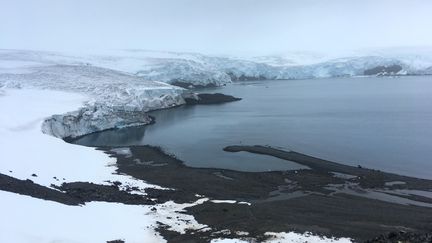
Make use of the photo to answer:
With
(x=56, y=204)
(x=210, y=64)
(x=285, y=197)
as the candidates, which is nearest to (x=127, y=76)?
(x=285, y=197)

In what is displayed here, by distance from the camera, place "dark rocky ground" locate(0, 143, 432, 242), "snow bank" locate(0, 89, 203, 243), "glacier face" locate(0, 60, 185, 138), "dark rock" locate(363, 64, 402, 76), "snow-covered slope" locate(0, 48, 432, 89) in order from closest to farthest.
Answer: "snow bank" locate(0, 89, 203, 243) < "dark rocky ground" locate(0, 143, 432, 242) < "glacier face" locate(0, 60, 185, 138) < "snow-covered slope" locate(0, 48, 432, 89) < "dark rock" locate(363, 64, 402, 76)

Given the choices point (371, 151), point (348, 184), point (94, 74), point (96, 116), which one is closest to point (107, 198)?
point (348, 184)

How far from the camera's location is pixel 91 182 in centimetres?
2769

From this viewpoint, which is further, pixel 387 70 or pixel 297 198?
pixel 387 70

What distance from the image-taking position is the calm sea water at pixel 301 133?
119ft

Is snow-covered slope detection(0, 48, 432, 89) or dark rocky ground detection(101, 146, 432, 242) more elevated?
snow-covered slope detection(0, 48, 432, 89)

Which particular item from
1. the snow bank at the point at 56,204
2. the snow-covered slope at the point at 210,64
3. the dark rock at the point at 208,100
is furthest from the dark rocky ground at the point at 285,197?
the snow-covered slope at the point at 210,64

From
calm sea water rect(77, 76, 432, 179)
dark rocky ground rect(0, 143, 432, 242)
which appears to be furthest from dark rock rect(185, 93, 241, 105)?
dark rocky ground rect(0, 143, 432, 242)

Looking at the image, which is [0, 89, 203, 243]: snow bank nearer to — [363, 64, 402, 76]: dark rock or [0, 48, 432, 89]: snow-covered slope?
[0, 48, 432, 89]: snow-covered slope

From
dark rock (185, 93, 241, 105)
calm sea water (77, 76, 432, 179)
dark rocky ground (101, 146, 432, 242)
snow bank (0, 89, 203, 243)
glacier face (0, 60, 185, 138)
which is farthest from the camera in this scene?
dark rock (185, 93, 241, 105)

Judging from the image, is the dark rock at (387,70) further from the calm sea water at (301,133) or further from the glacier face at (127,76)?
the calm sea water at (301,133)

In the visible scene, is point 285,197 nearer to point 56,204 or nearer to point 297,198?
point 297,198

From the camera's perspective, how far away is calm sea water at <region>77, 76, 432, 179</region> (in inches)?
1425

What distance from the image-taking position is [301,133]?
48.7 meters
